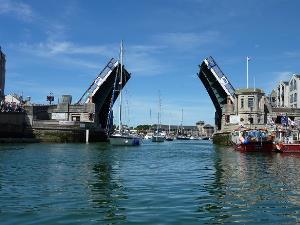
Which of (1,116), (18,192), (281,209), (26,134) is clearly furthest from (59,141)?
(281,209)

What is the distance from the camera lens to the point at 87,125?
66625mm

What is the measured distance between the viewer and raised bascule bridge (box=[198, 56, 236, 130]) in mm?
60062

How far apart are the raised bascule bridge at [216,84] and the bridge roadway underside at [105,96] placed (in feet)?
34.0

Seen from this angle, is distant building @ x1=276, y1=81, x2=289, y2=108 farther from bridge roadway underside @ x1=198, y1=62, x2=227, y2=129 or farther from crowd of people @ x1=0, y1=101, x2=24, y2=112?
crowd of people @ x1=0, y1=101, x2=24, y2=112

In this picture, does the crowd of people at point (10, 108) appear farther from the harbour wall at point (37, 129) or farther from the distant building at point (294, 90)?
the distant building at point (294, 90)

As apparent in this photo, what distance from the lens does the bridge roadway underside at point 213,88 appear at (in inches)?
2425

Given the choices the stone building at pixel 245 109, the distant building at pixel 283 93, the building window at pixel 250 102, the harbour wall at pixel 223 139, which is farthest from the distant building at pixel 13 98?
the distant building at pixel 283 93

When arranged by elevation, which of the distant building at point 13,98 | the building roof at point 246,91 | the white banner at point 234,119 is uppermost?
the distant building at point 13,98

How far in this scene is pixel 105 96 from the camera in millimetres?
66938

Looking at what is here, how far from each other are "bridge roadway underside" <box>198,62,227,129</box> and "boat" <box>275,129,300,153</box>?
→ 1666 centimetres

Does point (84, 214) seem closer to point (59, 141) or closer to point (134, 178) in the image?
point (134, 178)

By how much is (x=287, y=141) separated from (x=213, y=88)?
22.7m

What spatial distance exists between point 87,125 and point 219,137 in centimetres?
2021

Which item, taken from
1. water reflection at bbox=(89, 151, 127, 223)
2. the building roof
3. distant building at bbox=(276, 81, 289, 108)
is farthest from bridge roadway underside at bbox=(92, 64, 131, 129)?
distant building at bbox=(276, 81, 289, 108)
